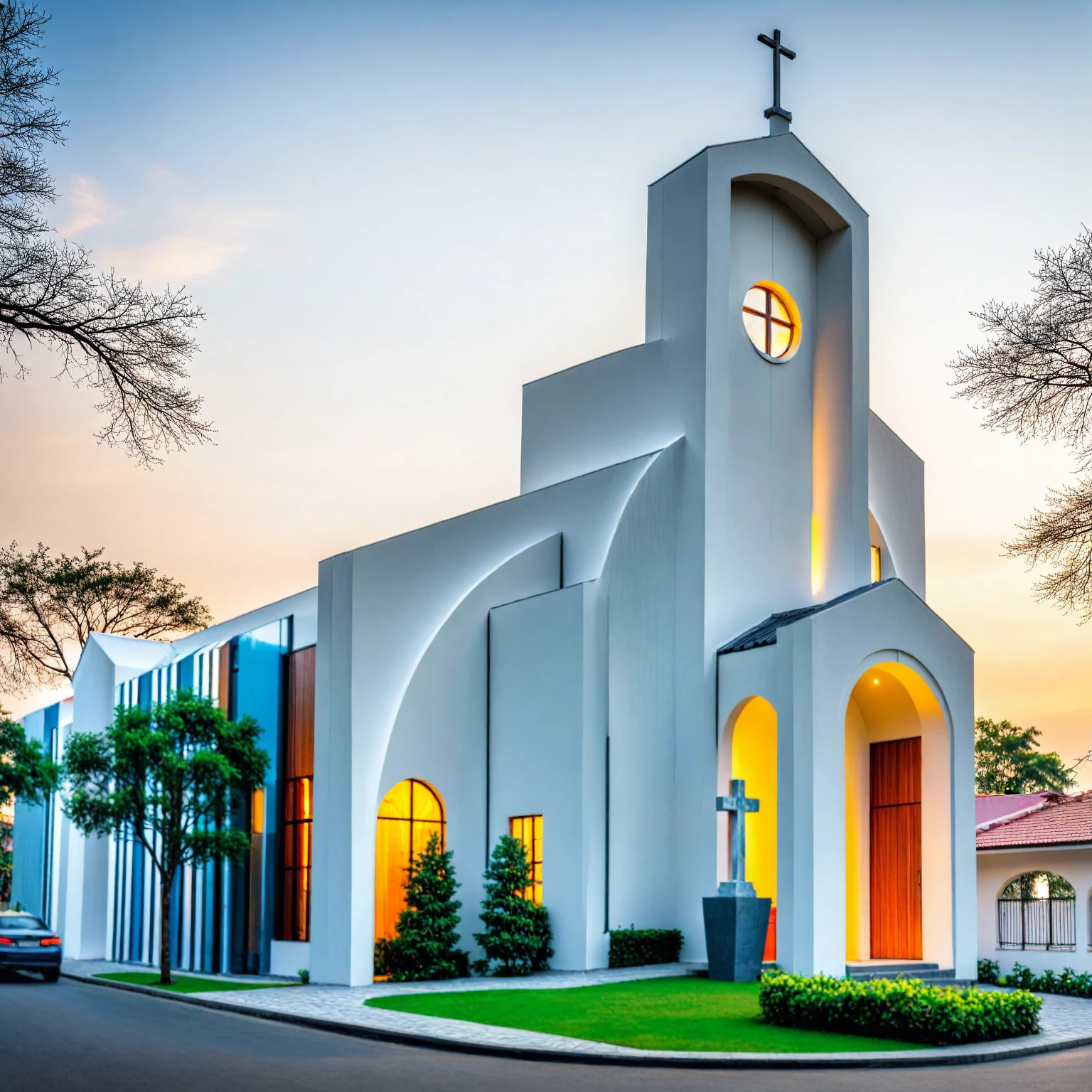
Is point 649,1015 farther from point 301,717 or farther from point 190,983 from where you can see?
point 301,717

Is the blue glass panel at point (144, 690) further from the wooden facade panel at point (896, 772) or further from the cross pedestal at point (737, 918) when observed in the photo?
the wooden facade panel at point (896, 772)

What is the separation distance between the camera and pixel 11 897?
40.0 metres

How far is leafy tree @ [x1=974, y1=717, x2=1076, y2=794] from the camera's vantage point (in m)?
60.9

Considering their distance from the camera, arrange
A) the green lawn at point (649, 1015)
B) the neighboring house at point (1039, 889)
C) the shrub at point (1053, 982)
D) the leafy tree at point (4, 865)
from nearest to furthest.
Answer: the green lawn at point (649, 1015) < the shrub at point (1053, 982) < the neighboring house at point (1039, 889) < the leafy tree at point (4, 865)

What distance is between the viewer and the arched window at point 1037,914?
22.3 m

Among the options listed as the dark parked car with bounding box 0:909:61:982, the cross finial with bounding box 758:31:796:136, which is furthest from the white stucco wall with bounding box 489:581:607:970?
the cross finial with bounding box 758:31:796:136

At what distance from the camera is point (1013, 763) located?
62.0m

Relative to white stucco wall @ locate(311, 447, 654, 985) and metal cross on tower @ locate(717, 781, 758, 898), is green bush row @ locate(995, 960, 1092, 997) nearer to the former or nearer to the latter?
metal cross on tower @ locate(717, 781, 758, 898)

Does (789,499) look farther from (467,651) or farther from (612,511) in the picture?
(467,651)

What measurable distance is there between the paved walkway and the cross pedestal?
99 cm

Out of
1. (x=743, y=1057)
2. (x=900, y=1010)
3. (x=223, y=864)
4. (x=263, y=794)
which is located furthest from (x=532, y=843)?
(x=743, y=1057)

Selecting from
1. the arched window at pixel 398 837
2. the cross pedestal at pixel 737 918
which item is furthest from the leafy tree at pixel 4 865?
the cross pedestal at pixel 737 918

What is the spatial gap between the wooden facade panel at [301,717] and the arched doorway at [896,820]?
930cm

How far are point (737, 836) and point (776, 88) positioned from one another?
15066 millimetres
